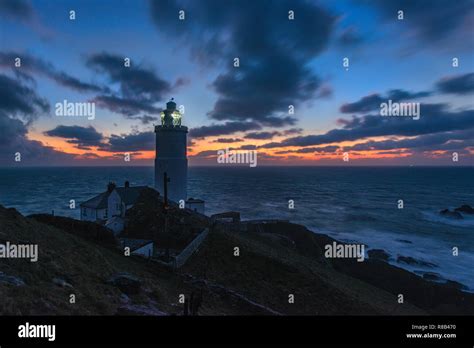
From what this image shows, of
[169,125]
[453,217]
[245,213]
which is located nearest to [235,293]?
[169,125]

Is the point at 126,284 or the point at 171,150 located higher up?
the point at 171,150

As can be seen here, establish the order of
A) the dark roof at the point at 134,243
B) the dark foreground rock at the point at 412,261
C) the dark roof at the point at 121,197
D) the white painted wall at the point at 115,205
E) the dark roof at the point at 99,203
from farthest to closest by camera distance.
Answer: the dark foreground rock at the point at 412,261, the white painted wall at the point at 115,205, the dark roof at the point at 121,197, the dark roof at the point at 99,203, the dark roof at the point at 134,243

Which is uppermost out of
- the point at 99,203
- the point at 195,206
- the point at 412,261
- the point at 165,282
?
the point at 99,203

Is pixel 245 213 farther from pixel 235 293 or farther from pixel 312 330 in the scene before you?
pixel 312 330

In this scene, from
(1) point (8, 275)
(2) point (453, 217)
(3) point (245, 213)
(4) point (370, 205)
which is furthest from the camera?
(4) point (370, 205)

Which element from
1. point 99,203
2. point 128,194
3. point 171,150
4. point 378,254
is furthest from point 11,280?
point 378,254

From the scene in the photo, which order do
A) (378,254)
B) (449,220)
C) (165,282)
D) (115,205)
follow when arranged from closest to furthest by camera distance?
(165,282), (115,205), (378,254), (449,220)

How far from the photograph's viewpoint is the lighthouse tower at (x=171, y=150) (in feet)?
124

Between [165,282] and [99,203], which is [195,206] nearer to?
[99,203]

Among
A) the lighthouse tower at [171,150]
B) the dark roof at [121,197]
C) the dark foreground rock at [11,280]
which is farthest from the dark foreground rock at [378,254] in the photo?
the dark foreground rock at [11,280]

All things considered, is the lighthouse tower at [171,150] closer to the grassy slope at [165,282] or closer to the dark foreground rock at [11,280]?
the grassy slope at [165,282]

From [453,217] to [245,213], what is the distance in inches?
1949

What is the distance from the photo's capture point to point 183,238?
985 inches

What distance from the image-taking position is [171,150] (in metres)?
38.0
